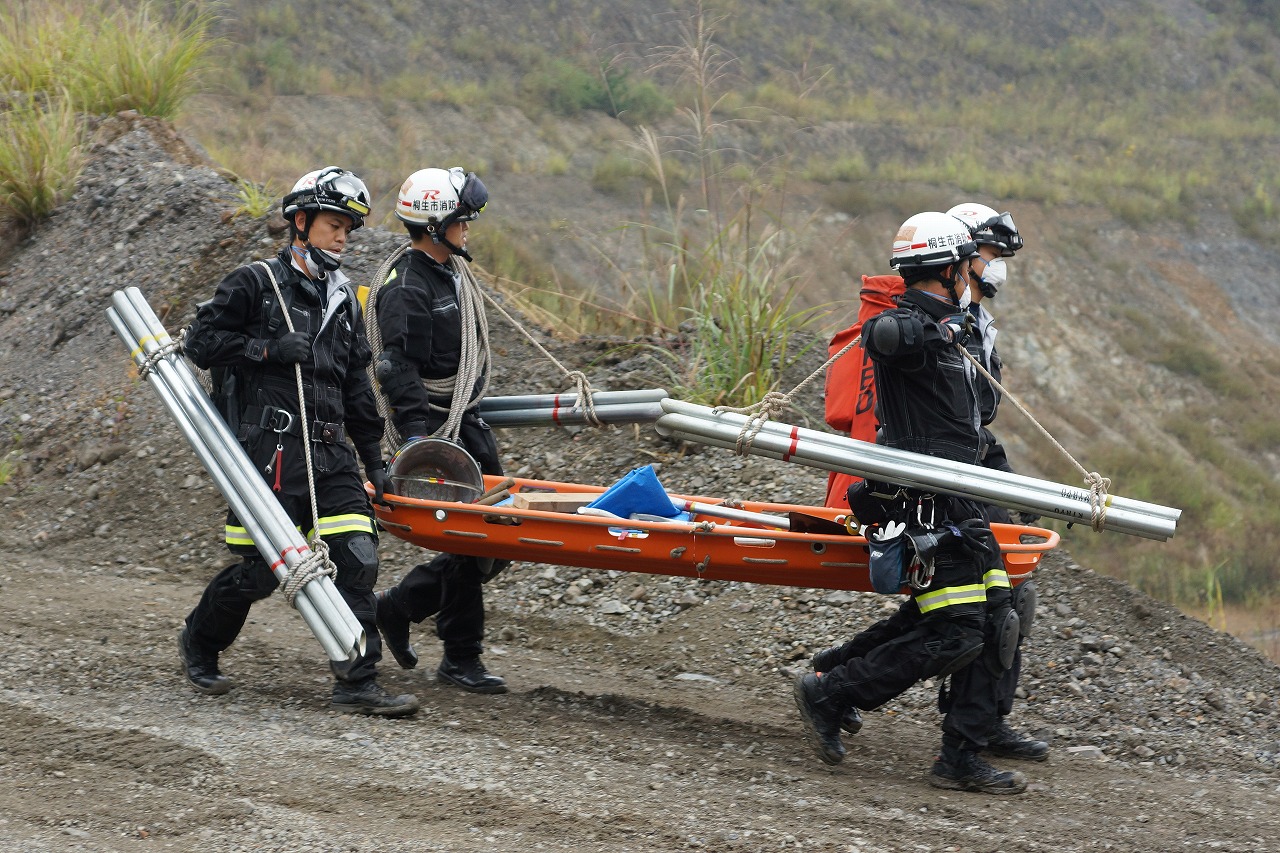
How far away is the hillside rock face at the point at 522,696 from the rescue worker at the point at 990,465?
17 cm

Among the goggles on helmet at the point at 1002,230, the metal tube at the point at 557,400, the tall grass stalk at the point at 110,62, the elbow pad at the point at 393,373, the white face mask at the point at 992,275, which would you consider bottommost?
the metal tube at the point at 557,400

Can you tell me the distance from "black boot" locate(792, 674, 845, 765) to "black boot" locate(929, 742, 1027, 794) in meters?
0.38

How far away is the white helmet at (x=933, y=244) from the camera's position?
472 cm

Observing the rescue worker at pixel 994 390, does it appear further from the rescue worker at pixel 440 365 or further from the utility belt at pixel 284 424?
the utility belt at pixel 284 424

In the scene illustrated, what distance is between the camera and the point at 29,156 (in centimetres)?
1123

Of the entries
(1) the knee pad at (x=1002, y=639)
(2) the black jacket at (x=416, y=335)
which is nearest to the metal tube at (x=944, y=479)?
(1) the knee pad at (x=1002, y=639)

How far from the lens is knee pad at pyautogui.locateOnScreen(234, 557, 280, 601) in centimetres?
503

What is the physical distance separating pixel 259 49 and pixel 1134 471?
19.8m

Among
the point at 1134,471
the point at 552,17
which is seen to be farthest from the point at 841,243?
the point at 552,17

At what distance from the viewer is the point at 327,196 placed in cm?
505

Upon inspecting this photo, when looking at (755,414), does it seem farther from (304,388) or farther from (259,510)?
(259,510)

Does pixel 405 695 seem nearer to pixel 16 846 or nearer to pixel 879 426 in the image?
pixel 16 846

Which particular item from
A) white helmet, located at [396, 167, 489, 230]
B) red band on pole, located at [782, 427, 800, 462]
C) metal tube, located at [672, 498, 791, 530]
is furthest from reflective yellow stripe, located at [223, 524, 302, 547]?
red band on pole, located at [782, 427, 800, 462]

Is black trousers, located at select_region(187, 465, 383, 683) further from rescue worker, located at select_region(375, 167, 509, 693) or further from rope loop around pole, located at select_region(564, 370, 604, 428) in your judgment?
rope loop around pole, located at select_region(564, 370, 604, 428)
